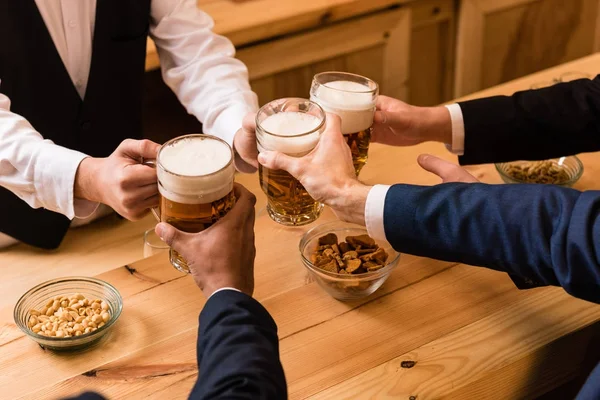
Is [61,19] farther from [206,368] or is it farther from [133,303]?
[206,368]

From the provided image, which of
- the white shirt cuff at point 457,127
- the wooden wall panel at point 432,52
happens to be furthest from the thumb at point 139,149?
the wooden wall panel at point 432,52

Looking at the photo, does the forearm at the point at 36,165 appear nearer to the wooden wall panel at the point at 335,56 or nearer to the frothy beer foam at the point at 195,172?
the frothy beer foam at the point at 195,172

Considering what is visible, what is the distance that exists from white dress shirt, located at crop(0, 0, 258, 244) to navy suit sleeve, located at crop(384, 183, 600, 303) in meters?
0.63

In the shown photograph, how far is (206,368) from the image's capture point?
1.01m

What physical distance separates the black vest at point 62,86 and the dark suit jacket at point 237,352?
0.88 m

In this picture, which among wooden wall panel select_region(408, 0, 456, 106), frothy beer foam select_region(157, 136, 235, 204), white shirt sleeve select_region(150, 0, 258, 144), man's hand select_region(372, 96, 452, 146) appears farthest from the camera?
wooden wall panel select_region(408, 0, 456, 106)

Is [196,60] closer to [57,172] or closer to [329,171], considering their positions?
[57,172]

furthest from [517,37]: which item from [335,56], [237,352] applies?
[237,352]

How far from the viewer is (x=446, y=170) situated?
1.46m

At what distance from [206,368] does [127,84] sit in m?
1.16

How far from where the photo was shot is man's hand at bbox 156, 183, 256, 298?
115cm

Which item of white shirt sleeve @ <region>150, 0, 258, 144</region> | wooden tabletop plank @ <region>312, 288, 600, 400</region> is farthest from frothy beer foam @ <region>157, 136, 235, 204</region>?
white shirt sleeve @ <region>150, 0, 258, 144</region>

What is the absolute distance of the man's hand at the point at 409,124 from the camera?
166 centimetres

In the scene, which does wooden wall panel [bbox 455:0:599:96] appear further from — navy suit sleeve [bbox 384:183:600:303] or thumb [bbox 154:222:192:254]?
thumb [bbox 154:222:192:254]
